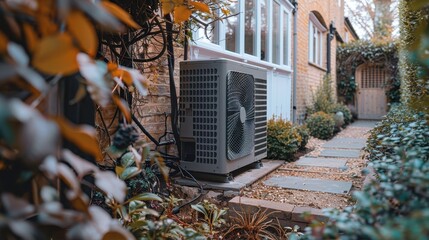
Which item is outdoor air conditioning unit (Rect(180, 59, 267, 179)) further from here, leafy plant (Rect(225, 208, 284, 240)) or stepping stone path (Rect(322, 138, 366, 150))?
stepping stone path (Rect(322, 138, 366, 150))

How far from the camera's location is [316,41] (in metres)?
10.4

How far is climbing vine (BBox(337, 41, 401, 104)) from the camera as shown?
1290 centimetres

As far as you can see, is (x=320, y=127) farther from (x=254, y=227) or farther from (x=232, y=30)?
(x=254, y=227)

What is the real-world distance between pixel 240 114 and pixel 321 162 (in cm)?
176

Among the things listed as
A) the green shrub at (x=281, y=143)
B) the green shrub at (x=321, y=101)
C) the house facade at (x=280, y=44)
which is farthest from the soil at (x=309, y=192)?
the green shrub at (x=321, y=101)

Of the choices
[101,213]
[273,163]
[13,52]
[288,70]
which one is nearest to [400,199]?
[101,213]

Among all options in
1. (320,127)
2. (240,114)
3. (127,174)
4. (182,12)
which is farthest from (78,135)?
(320,127)

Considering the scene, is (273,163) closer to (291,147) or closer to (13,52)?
(291,147)

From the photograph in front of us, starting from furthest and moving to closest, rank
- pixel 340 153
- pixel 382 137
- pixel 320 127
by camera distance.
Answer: pixel 320 127 → pixel 340 153 → pixel 382 137

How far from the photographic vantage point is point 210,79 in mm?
2984

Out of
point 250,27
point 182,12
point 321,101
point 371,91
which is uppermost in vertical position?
point 250,27

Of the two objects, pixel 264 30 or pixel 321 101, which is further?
pixel 321 101

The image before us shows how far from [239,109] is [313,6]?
6.86 meters

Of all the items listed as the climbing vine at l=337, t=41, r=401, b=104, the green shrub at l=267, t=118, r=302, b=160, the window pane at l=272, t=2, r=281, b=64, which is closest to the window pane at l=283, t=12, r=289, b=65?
the window pane at l=272, t=2, r=281, b=64
